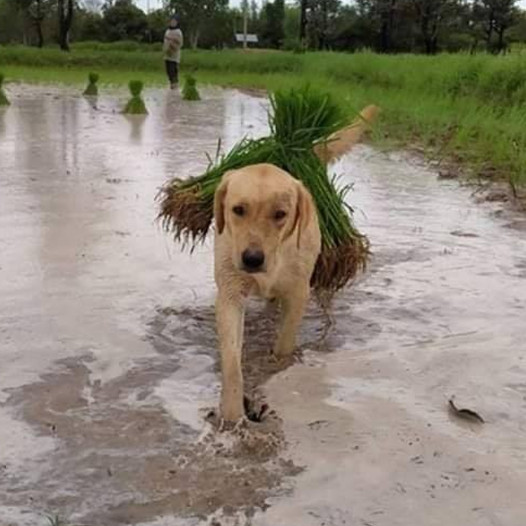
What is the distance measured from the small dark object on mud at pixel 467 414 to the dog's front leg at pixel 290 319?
88cm

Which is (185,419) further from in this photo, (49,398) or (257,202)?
(257,202)

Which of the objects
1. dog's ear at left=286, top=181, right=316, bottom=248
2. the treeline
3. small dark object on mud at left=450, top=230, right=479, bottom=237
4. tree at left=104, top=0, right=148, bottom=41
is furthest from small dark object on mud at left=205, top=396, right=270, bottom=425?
tree at left=104, top=0, right=148, bottom=41

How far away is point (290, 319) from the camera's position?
4809mm

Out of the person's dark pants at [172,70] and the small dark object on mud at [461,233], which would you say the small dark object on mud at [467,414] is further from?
the person's dark pants at [172,70]

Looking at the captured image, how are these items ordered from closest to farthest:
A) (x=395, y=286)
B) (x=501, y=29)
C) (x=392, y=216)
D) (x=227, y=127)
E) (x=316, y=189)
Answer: (x=316, y=189)
(x=395, y=286)
(x=392, y=216)
(x=227, y=127)
(x=501, y=29)

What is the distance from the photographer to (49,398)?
433 cm

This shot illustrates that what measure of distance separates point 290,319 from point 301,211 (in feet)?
2.18

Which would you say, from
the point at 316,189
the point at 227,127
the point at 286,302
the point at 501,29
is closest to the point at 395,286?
the point at 316,189

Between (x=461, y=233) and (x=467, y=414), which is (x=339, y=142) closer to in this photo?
(x=467, y=414)

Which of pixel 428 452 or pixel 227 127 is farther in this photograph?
pixel 227 127

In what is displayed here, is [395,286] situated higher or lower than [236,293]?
lower

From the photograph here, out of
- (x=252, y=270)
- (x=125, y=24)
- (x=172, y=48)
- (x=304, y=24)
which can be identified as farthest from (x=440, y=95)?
(x=125, y=24)

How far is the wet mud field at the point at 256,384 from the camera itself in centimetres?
346

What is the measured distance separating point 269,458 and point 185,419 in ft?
1.65
